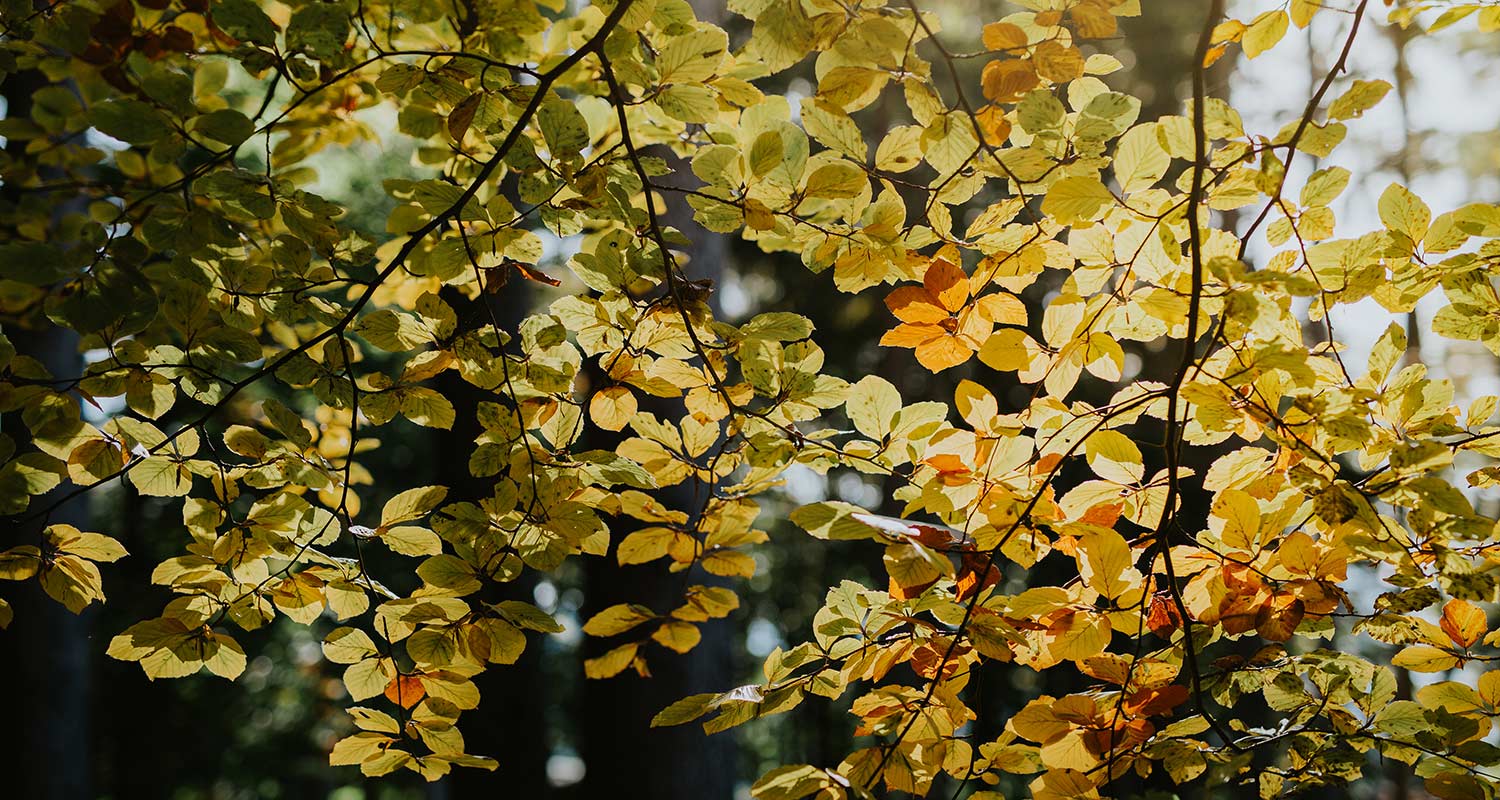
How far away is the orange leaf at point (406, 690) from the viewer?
115 cm

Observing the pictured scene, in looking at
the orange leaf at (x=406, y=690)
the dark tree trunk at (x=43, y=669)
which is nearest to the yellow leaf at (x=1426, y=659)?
the orange leaf at (x=406, y=690)

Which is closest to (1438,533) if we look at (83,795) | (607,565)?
(607,565)

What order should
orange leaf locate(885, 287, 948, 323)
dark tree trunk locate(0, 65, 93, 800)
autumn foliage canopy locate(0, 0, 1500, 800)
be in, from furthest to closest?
dark tree trunk locate(0, 65, 93, 800) < orange leaf locate(885, 287, 948, 323) < autumn foliage canopy locate(0, 0, 1500, 800)

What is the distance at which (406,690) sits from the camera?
116 centimetres

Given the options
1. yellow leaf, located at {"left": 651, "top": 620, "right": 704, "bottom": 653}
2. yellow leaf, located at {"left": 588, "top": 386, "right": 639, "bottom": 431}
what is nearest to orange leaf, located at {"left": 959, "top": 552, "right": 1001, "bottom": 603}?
yellow leaf, located at {"left": 651, "top": 620, "right": 704, "bottom": 653}

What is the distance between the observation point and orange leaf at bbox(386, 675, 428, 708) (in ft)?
3.78

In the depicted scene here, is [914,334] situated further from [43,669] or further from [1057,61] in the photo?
[43,669]

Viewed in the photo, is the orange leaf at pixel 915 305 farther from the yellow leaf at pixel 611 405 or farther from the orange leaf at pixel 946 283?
the yellow leaf at pixel 611 405

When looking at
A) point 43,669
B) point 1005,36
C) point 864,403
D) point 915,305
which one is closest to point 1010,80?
point 1005,36

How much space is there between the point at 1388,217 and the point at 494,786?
11.2ft

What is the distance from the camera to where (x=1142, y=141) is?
1.11 metres

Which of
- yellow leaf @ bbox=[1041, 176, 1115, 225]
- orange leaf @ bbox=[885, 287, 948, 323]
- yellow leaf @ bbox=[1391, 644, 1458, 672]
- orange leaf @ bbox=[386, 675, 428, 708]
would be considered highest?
yellow leaf @ bbox=[1041, 176, 1115, 225]

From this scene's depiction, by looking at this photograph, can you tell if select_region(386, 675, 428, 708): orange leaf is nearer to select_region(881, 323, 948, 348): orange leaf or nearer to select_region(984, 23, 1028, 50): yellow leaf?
select_region(881, 323, 948, 348): orange leaf

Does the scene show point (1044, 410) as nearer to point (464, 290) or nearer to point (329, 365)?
point (329, 365)
